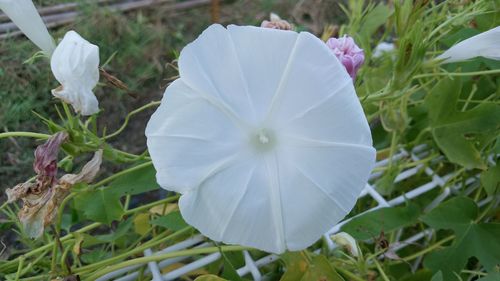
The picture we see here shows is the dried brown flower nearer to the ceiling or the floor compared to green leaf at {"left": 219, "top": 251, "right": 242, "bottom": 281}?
nearer to the ceiling

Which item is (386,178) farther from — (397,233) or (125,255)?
(125,255)

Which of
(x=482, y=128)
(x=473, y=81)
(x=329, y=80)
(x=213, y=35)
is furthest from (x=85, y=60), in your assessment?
(x=473, y=81)

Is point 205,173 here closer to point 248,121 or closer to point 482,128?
point 248,121

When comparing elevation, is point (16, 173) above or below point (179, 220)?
below


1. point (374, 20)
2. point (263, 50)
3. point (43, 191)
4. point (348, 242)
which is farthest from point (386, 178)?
point (43, 191)

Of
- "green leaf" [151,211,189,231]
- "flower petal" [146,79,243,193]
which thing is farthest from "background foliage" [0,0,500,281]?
"flower petal" [146,79,243,193]

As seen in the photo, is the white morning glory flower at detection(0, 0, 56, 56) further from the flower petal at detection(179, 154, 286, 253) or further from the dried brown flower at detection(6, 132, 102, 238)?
the flower petal at detection(179, 154, 286, 253)
